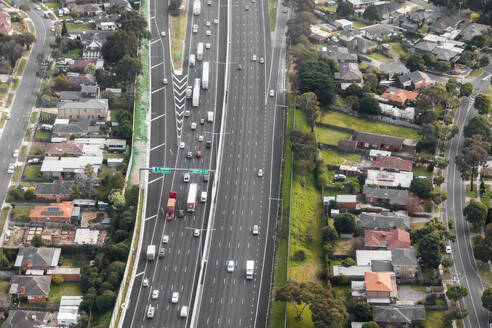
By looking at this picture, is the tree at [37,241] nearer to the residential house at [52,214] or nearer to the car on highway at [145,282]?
the residential house at [52,214]

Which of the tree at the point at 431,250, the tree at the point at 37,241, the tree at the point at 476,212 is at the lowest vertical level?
the tree at the point at 37,241

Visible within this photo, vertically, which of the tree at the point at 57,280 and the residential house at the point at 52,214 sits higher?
the residential house at the point at 52,214

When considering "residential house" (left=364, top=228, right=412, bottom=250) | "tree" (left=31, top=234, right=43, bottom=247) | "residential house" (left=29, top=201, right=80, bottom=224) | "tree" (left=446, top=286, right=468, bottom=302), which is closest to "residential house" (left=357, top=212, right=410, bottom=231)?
"residential house" (left=364, top=228, right=412, bottom=250)

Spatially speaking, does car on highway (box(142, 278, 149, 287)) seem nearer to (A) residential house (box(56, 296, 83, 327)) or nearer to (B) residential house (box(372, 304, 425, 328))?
(A) residential house (box(56, 296, 83, 327))

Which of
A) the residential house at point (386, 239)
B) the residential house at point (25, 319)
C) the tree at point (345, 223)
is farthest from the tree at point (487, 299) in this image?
the residential house at point (25, 319)

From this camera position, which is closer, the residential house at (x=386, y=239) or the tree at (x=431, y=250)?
the tree at (x=431, y=250)

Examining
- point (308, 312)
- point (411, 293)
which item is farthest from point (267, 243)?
point (411, 293)
